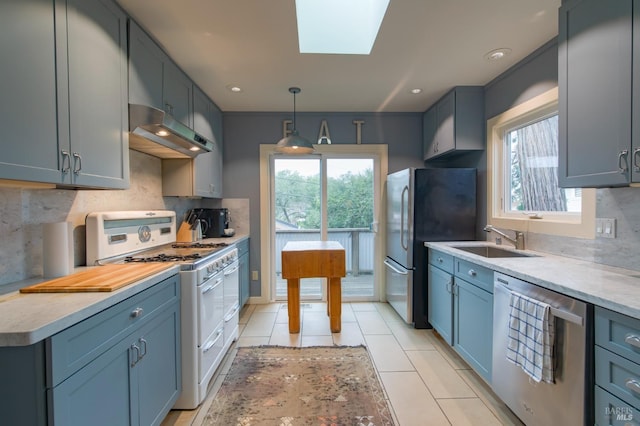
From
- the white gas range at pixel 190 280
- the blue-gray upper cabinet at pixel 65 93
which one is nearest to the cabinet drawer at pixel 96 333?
the white gas range at pixel 190 280

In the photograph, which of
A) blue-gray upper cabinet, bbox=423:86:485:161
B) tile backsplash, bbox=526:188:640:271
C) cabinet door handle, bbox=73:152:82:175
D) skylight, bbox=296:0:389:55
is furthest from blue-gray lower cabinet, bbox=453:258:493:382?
cabinet door handle, bbox=73:152:82:175

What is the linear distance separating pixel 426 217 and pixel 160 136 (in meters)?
2.50

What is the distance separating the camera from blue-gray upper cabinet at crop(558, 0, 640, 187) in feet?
4.54

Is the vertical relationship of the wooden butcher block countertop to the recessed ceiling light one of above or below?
below

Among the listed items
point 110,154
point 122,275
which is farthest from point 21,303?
A: point 110,154

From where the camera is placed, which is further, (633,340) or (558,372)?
(558,372)

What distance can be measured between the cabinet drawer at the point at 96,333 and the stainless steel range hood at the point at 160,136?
1027 mm

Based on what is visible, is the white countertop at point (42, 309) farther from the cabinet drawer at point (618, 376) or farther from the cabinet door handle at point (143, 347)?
the cabinet drawer at point (618, 376)

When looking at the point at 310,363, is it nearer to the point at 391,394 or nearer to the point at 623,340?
the point at 391,394

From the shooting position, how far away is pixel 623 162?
141 cm

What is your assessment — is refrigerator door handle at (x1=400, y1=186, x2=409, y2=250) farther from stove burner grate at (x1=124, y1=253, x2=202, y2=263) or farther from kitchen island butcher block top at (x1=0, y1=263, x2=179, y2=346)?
kitchen island butcher block top at (x1=0, y1=263, x2=179, y2=346)

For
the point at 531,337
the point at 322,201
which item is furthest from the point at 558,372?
the point at 322,201

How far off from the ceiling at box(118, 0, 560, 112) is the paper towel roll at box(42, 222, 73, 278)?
4.46 feet

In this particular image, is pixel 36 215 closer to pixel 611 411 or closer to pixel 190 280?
pixel 190 280
